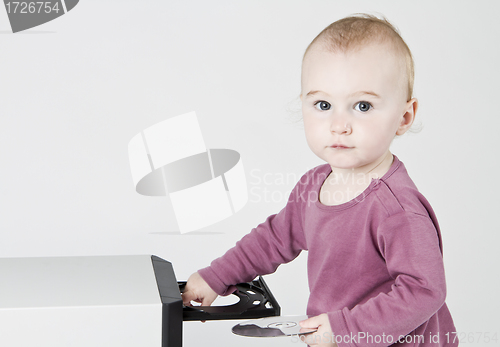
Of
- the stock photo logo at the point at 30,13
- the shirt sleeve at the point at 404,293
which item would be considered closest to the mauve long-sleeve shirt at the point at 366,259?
the shirt sleeve at the point at 404,293

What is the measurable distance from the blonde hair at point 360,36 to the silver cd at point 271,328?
1.22ft

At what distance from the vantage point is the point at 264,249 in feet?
3.46

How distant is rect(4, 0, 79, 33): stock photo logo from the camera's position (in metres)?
1.85

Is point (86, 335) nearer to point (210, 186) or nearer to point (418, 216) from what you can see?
point (418, 216)

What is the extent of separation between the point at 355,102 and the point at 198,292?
39 cm

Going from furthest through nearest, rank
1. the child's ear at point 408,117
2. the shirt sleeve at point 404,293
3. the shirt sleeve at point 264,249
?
the shirt sleeve at point 264,249 < the child's ear at point 408,117 < the shirt sleeve at point 404,293

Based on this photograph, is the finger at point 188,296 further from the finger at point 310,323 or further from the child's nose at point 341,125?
the child's nose at point 341,125

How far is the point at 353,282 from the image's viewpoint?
904 millimetres

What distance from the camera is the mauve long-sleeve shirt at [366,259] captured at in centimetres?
80

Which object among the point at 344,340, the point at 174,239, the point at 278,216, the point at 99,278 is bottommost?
the point at 344,340

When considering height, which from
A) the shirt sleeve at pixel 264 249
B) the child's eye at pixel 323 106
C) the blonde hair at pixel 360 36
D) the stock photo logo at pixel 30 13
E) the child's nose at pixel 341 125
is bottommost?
the shirt sleeve at pixel 264 249

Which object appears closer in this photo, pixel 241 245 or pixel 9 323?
pixel 9 323

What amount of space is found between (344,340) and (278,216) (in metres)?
0.31

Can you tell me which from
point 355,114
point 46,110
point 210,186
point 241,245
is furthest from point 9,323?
point 46,110
